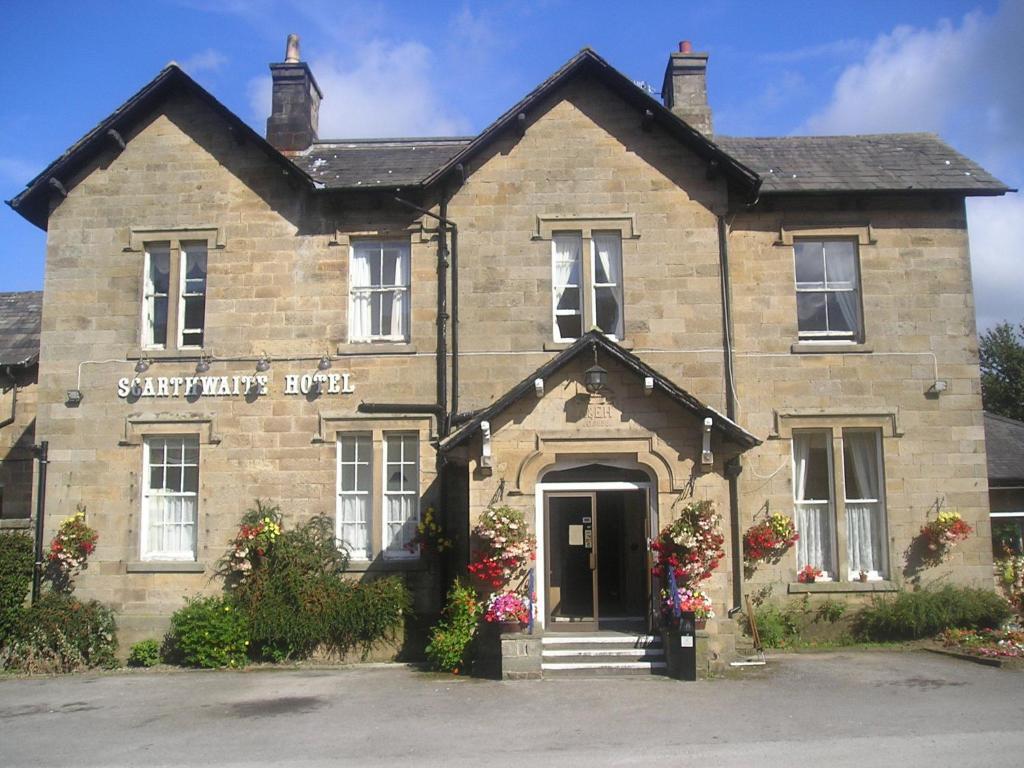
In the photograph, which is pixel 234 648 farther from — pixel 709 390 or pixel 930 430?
pixel 930 430

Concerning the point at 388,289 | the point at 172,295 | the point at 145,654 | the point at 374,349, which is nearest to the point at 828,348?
the point at 388,289

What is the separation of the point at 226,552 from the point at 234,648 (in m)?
1.57

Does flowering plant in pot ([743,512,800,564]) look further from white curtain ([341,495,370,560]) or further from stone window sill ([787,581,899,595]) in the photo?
white curtain ([341,495,370,560])

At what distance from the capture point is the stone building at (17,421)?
1872 cm

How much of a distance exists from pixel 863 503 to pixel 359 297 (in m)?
8.98

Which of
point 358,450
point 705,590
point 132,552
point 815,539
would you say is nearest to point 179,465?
point 132,552

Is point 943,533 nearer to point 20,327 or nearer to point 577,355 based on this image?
point 577,355

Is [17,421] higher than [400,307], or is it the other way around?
[400,307]

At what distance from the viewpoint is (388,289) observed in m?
15.7

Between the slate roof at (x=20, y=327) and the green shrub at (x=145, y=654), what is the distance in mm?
7558

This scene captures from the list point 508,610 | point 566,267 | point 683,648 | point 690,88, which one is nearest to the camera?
point 683,648

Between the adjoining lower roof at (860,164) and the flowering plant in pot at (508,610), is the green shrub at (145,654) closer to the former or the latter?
the flowering plant in pot at (508,610)

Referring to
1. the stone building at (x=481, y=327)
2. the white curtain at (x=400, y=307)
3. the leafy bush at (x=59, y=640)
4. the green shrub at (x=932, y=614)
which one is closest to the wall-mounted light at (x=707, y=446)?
the stone building at (x=481, y=327)

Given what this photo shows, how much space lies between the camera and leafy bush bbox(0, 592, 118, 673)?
46.8 feet
